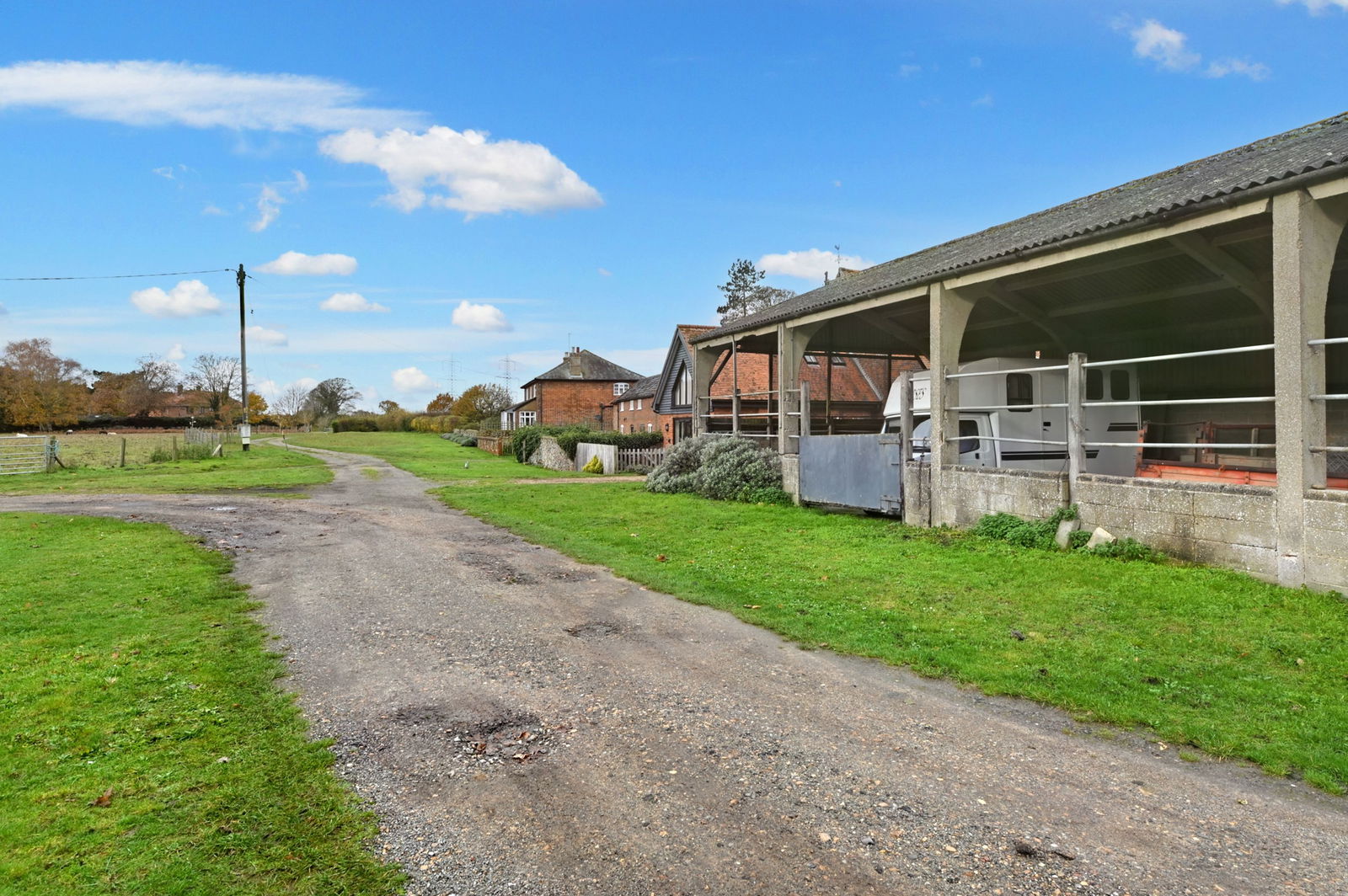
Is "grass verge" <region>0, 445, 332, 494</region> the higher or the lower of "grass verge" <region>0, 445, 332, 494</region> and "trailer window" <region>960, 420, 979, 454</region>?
the lower

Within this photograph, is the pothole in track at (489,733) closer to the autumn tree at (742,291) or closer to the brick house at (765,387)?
the brick house at (765,387)

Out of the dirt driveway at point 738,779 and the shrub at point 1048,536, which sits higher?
the shrub at point 1048,536

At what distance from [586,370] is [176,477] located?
4548 centimetres

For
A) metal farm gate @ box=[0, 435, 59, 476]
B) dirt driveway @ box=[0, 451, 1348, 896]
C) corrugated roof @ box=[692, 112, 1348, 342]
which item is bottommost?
dirt driveway @ box=[0, 451, 1348, 896]

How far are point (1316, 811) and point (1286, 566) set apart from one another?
5.19 m

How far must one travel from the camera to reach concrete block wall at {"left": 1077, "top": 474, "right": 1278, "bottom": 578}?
27.3 ft

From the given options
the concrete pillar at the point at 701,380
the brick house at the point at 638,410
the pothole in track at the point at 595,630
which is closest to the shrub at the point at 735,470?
the concrete pillar at the point at 701,380

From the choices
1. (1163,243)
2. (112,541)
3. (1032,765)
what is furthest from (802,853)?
(112,541)

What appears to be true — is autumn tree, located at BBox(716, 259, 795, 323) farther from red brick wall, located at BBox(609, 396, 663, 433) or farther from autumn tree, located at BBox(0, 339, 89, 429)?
autumn tree, located at BBox(0, 339, 89, 429)

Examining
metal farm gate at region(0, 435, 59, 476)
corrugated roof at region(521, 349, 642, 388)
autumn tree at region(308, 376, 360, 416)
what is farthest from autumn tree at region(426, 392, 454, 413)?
metal farm gate at region(0, 435, 59, 476)

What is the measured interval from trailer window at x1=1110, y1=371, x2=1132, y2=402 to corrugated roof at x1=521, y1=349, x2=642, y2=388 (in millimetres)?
56562

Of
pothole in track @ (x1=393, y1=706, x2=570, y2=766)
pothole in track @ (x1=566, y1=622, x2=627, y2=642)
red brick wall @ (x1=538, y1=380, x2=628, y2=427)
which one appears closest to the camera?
pothole in track @ (x1=393, y1=706, x2=570, y2=766)

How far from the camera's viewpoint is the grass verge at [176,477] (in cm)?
2319

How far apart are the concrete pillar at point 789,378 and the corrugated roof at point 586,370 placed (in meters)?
52.0
